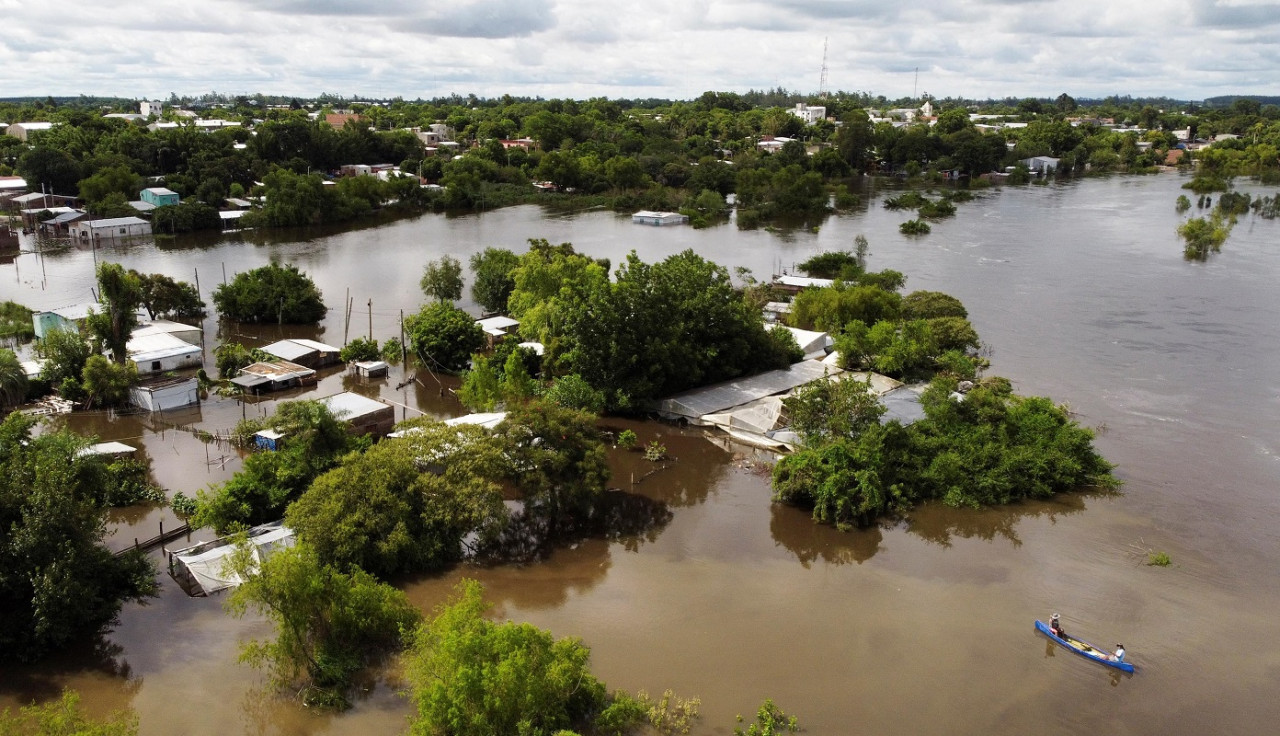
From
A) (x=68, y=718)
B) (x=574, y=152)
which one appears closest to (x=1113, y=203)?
(x=574, y=152)

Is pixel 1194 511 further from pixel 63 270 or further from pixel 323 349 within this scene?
pixel 63 270

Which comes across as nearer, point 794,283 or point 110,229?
point 794,283

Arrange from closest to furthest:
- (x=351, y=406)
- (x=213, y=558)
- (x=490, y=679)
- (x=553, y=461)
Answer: (x=490, y=679), (x=213, y=558), (x=553, y=461), (x=351, y=406)

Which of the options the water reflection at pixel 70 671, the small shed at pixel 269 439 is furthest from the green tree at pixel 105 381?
the water reflection at pixel 70 671

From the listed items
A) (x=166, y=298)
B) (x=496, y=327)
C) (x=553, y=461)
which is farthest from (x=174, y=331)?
(x=553, y=461)

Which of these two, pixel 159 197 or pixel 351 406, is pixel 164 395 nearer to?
pixel 351 406

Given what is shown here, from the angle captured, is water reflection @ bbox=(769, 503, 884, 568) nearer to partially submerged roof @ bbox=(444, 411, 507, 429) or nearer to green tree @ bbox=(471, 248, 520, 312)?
partially submerged roof @ bbox=(444, 411, 507, 429)

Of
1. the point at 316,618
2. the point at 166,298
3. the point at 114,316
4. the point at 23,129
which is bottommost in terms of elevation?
the point at 316,618
